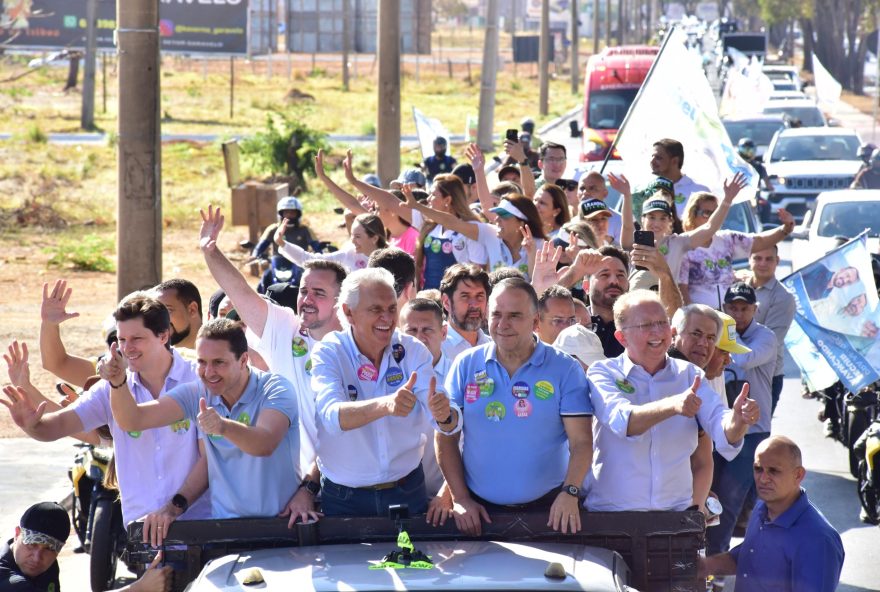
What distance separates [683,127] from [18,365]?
25.6 ft

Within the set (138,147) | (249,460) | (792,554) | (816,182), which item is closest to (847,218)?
(816,182)

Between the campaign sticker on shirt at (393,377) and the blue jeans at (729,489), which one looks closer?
the campaign sticker on shirt at (393,377)

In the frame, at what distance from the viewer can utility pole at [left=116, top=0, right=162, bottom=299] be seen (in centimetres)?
915

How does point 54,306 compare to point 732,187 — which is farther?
point 732,187

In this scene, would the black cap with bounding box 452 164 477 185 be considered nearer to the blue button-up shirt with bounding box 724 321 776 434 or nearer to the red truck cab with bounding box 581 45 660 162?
the blue button-up shirt with bounding box 724 321 776 434

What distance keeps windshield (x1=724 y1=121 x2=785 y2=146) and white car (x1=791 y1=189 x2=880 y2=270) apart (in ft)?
38.0

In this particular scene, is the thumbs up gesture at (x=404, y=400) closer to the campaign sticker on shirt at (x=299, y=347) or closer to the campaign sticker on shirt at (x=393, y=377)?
the campaign sticker on shirt at (x=393, y=377)

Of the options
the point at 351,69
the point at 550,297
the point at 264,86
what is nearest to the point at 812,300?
the point at 550,297

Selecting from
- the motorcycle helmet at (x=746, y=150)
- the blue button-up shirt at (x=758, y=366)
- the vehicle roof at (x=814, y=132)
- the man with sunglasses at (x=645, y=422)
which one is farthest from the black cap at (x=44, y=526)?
the vehicle roof at (x=814, y=132)

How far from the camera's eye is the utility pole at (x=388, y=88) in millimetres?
17750

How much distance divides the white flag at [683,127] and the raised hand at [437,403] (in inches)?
282

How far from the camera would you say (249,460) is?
5375 mm

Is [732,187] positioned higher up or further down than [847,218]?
higher up

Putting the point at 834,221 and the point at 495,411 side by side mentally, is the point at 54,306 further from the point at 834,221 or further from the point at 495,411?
the point at 834,221
